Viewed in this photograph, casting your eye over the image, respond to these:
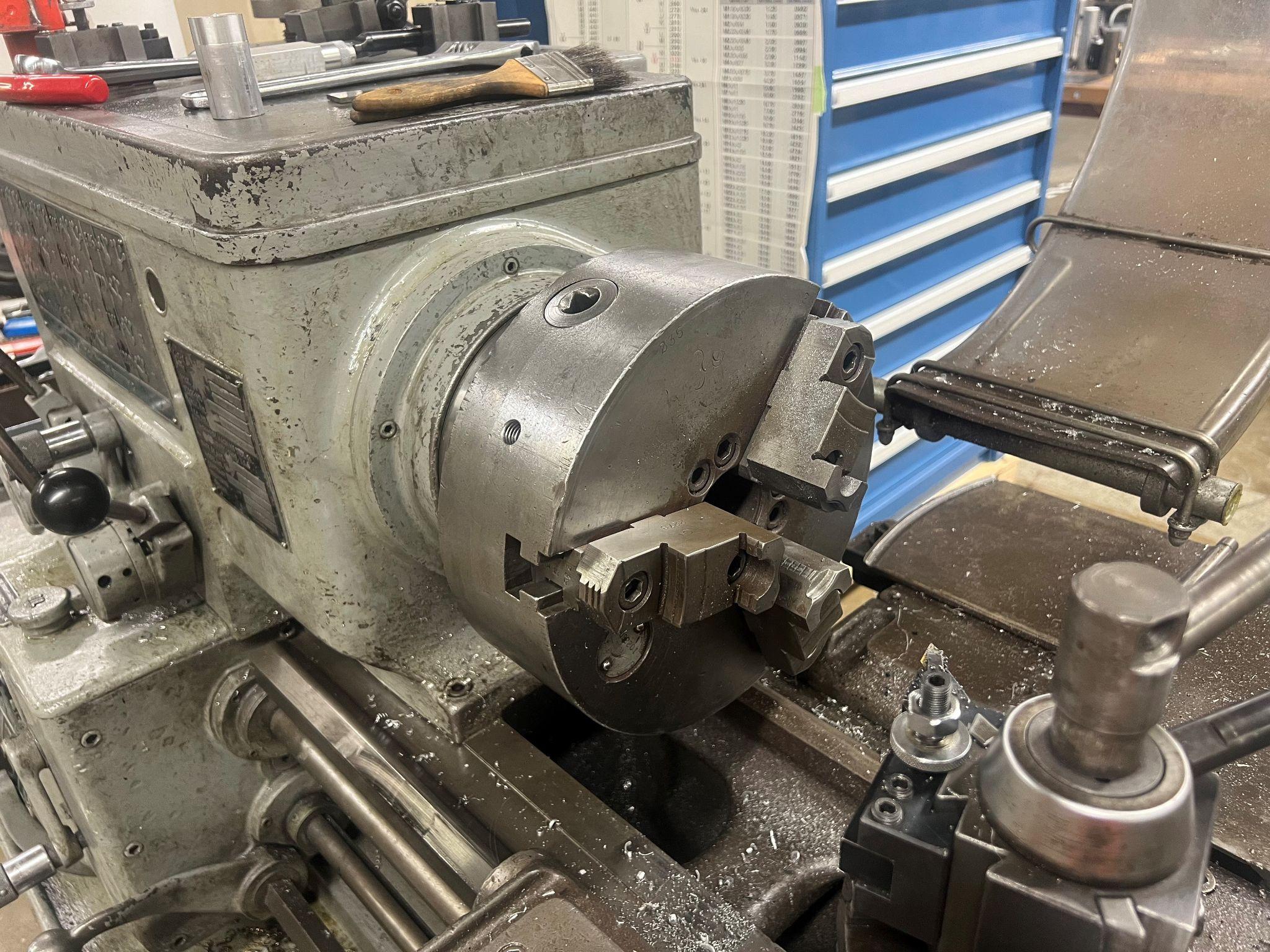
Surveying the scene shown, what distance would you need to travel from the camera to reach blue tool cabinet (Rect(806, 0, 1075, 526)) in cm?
186

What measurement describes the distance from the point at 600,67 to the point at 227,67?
32cm

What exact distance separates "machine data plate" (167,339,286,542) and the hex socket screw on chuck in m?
0.20

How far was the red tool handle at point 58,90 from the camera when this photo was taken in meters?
0.86

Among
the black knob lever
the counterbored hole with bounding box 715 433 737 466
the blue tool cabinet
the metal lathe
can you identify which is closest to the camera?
the metal lathe

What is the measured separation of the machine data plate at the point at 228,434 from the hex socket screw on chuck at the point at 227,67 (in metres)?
0.20

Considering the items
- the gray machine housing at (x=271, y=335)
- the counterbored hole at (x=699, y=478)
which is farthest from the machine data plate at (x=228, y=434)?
the counterbored hole at (x=699, y=478)

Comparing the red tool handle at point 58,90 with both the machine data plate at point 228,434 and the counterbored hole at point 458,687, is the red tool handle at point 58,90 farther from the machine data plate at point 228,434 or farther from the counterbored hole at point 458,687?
the counterbored hole at point 458,687

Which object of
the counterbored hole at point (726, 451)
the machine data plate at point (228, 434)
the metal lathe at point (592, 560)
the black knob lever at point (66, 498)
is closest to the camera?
the metal lathe at point (592, 560)

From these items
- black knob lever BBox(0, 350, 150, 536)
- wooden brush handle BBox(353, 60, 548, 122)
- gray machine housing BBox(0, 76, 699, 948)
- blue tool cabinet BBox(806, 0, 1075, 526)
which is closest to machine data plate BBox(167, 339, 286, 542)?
gray machine housing BBox(0, 76, 699, 948)

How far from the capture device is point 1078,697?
37 cm

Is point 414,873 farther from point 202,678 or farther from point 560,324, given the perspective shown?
point 560,324

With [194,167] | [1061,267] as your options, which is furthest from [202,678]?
[1061,267]

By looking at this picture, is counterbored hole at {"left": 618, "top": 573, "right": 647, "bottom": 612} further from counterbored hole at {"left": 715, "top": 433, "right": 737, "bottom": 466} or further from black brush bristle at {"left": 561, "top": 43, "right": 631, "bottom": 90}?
black brush bristle at {"left": 561, "top": 43, "right": 631, "bottom": 90}

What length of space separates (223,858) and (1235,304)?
4.38 ft
